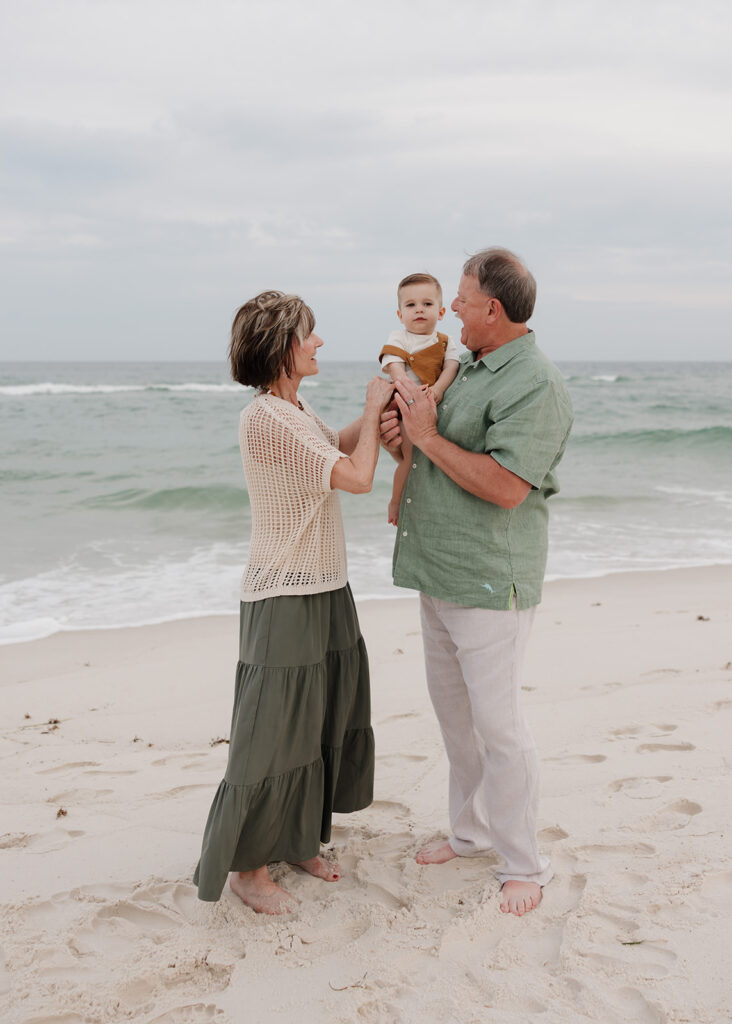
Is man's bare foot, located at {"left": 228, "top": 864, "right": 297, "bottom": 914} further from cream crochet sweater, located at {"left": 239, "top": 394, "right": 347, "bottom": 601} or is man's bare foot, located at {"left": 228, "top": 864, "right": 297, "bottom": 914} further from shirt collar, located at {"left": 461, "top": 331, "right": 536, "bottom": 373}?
shirt collar, located at {"left": 461, "top": 331, "right": 536, "bottom": 373}

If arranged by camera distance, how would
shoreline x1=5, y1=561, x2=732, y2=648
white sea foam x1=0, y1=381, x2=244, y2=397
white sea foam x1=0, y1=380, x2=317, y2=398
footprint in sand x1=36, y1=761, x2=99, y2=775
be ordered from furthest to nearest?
1. white sea foam x1=0, y1=381, x2=244, y2=397
2. white sea foam x1=0, y1=380, x2=317, y2=398
3. shoreline x1=5, y1=561, x2=732, y2=648
4. footprint in sand x1=36, y1=761, x2=99, y2=775

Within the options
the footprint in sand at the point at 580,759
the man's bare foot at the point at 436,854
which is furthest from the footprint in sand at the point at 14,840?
the footprint in sand at the point at 580,759

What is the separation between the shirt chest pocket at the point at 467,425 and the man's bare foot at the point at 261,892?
5.28 feet

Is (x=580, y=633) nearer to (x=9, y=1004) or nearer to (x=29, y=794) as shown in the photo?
(x=29, y=794)


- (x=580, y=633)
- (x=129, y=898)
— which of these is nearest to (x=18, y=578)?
(x=580, y=633)

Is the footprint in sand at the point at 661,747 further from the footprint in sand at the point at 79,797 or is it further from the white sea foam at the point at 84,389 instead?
the white sea foam at the point at 84,389

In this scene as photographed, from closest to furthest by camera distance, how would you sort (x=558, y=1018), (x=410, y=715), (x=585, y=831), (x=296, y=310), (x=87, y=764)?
1. (x=558, y=1018)
2. (x=296, y=310)
3. (x=585, y=831)
4. (x=87, y=764)
5. (x=410, y=715)

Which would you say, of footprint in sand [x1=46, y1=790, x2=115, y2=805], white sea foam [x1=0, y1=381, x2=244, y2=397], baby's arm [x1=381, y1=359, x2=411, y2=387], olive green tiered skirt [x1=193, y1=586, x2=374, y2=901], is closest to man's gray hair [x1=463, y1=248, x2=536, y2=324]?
baby's arm [x1=381, y1=359, x2=411, y2=387]

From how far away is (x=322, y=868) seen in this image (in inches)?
123

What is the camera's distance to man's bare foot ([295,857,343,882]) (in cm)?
311

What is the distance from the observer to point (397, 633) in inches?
243

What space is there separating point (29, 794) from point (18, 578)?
4.65m

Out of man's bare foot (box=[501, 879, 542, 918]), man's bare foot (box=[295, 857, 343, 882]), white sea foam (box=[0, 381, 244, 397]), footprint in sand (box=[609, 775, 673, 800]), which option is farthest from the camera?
white sea foam (box=[0, 381, 244, 397])

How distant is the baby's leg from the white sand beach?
4.16ft
